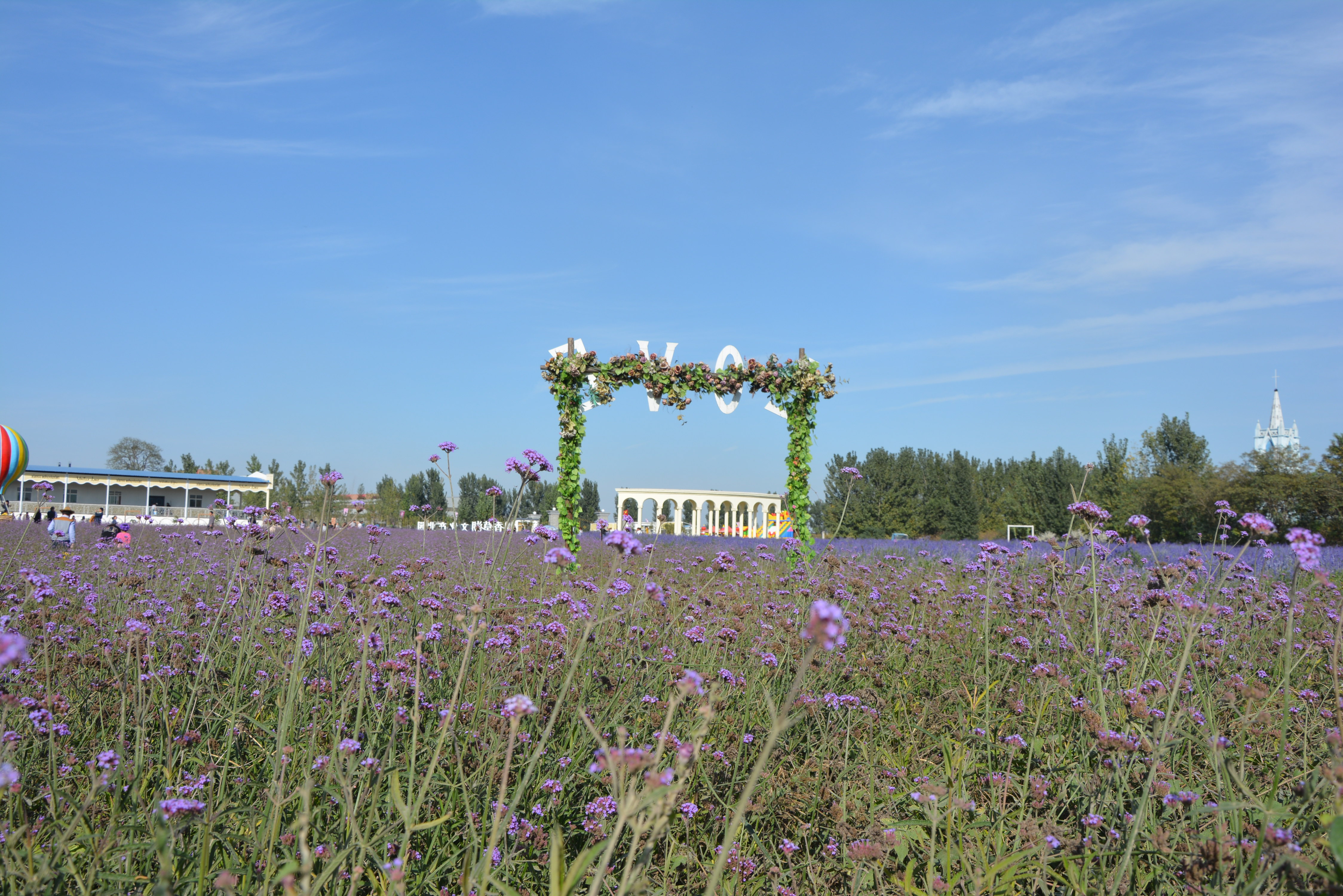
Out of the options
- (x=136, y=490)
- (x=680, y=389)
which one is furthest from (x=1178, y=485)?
(x=136, y=490)

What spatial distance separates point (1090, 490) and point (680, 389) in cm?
3015

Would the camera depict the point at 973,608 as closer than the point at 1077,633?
No

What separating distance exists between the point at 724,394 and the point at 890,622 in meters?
6.07

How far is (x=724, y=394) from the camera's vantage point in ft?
32.5

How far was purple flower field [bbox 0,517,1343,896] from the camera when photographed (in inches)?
68.4

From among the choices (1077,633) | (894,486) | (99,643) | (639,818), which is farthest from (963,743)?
(894,486)

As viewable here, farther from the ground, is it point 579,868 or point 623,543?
point 623,543

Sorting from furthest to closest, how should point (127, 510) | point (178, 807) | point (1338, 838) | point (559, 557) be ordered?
point (127, 510) → point (559, 557) → point (178, 807) → point (1338, 838)

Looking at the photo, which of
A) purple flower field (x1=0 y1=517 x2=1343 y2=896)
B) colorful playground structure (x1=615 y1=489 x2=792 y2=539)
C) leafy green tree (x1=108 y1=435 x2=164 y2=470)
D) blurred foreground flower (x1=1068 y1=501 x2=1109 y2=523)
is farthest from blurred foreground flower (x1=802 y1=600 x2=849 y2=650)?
leafy green tree (x1=108 y1=435 x2=164 y2=470)

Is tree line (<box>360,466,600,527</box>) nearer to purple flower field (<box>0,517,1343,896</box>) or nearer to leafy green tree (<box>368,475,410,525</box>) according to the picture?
leafy green tree (<box>368,475,410,525</box>)

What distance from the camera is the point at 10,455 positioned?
16797 mm

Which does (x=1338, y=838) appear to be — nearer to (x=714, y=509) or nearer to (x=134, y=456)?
(x=714, y=509)

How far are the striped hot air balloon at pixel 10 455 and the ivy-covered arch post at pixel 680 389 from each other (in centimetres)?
1466

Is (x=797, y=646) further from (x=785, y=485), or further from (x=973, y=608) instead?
(x=785, y=485)
